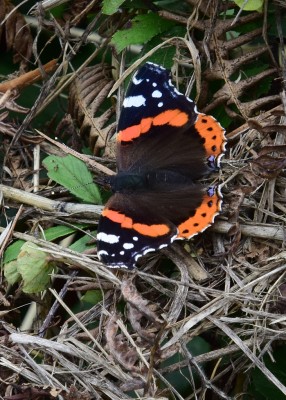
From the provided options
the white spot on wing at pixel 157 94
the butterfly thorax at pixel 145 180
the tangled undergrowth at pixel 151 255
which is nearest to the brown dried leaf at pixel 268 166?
the tangled undergrowth at pixel 151 255

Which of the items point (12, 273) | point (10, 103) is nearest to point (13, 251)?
point (12, 273)

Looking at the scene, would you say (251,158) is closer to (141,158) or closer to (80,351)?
(141,158)

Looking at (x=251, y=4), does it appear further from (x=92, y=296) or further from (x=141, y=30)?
(x=92, y=296)

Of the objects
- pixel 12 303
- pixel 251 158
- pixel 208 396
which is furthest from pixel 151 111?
pixel 208 396

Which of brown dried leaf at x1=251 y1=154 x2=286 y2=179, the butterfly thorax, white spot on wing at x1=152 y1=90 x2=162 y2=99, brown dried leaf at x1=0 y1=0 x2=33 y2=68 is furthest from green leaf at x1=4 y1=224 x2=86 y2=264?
brown dried leaf at x1=0 y1=0 x2=33 y2=68

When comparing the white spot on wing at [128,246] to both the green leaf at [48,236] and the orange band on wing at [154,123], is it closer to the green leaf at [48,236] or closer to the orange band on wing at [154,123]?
Result: the green leaf at [48,236]

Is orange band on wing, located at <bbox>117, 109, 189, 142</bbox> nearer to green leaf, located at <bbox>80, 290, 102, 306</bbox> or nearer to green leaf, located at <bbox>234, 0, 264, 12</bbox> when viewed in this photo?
green leaf, located at <bbox>234, 0, 264, 12</bbox>
